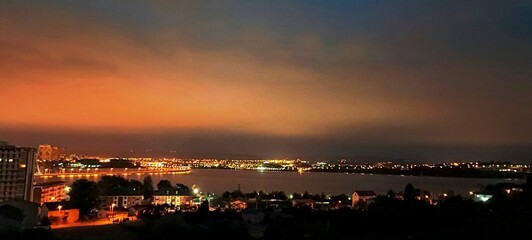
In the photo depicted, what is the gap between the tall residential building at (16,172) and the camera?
16938 millimetres

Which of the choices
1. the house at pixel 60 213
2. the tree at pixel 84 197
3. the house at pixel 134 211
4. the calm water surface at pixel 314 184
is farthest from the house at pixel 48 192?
the calm water surface at pixel 314 184

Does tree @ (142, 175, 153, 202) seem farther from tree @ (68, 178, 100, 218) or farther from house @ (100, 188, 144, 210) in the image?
tree @ (68, 178, 100, 218)

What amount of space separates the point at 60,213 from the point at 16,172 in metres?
6.81

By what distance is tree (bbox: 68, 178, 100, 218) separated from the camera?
43.8 feet

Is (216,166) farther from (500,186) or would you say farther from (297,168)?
(500,186)

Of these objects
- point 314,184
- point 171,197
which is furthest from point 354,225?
point 314,184

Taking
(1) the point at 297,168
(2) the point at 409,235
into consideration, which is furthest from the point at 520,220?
(1) the point at 297,168

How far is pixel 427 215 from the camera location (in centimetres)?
872

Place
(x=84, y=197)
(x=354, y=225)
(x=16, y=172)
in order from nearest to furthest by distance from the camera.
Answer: (x=354, y=225) < (x=84, y=197) < (x=16, y=172)

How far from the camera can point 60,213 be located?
39.0 feet

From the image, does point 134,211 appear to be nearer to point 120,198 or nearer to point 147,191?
point 120,198

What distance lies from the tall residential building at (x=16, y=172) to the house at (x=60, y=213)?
519 cm

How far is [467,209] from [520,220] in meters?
3.28

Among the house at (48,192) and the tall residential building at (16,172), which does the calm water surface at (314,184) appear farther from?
the tall residential building at (16,172)
